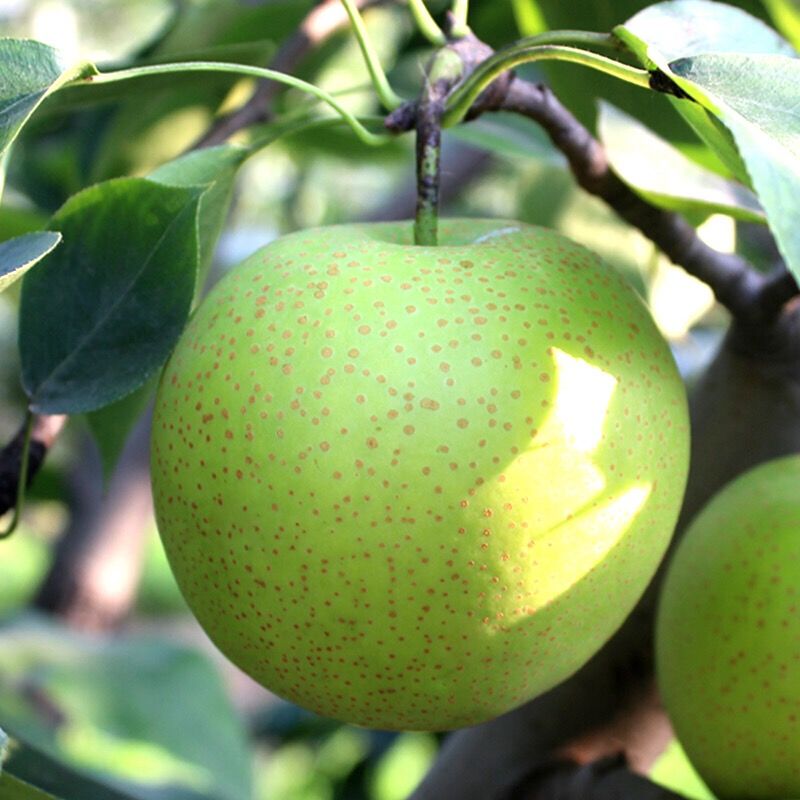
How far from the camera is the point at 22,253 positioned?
0.45 m

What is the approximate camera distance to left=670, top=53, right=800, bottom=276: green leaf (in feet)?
1.27

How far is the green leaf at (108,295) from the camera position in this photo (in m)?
0.53

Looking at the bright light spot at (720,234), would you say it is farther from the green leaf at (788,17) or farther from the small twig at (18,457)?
the small twig at (18,457)

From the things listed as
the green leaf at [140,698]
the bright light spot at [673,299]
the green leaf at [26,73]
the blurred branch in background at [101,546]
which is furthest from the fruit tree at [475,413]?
the blurred branch in background at [101,546]

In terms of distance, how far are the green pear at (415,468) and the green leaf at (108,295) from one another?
0.02 meters

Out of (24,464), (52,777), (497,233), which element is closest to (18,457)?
(24,464)

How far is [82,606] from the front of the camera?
1.54 metres

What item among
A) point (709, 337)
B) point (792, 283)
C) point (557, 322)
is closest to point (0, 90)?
point (557, 322)

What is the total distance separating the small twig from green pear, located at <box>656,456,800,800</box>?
1.13ft

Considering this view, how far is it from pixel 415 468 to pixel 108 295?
0.66 feet

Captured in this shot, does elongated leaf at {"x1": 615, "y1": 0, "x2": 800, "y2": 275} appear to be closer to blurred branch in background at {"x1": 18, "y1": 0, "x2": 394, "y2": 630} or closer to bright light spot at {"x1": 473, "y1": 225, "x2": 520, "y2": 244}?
bright light spot at {"x1": 473, "y1": 225, "x2": 520, "y2": 244}

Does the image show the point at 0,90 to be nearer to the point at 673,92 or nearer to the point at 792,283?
the point at 673,92

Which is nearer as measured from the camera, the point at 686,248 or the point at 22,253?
the point at 22,253

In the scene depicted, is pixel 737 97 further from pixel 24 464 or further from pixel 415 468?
pixel 24 464
